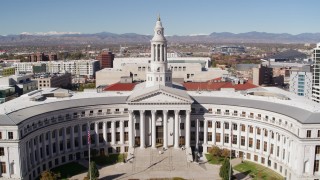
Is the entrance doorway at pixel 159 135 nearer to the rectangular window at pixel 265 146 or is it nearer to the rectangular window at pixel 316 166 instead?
the rectangular window at pixel 265 146

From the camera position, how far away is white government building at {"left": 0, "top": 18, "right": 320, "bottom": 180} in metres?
95.0

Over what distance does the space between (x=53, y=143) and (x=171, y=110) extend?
36.2 metres

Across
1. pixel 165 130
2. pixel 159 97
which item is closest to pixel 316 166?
pixel 165 130

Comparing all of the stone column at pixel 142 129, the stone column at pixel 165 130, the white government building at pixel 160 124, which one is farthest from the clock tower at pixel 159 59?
the stone column at pixel 142 129

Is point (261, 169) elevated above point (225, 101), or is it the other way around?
point (225, 101)

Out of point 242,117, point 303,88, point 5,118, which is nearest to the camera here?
point 5,118

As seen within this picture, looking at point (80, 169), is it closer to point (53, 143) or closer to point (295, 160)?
point (53, 143)

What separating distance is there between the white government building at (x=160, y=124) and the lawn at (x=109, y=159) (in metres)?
2.80

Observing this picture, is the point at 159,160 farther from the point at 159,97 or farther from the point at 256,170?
the point at 256,170

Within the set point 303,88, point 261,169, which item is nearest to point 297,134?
point 261,169

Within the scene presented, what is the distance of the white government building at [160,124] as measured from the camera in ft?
312

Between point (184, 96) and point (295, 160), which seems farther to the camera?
point (184, 96)

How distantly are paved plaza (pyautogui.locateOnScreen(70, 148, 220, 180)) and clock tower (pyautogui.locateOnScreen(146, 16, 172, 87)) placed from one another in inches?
1137

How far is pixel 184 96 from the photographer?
111 metres
